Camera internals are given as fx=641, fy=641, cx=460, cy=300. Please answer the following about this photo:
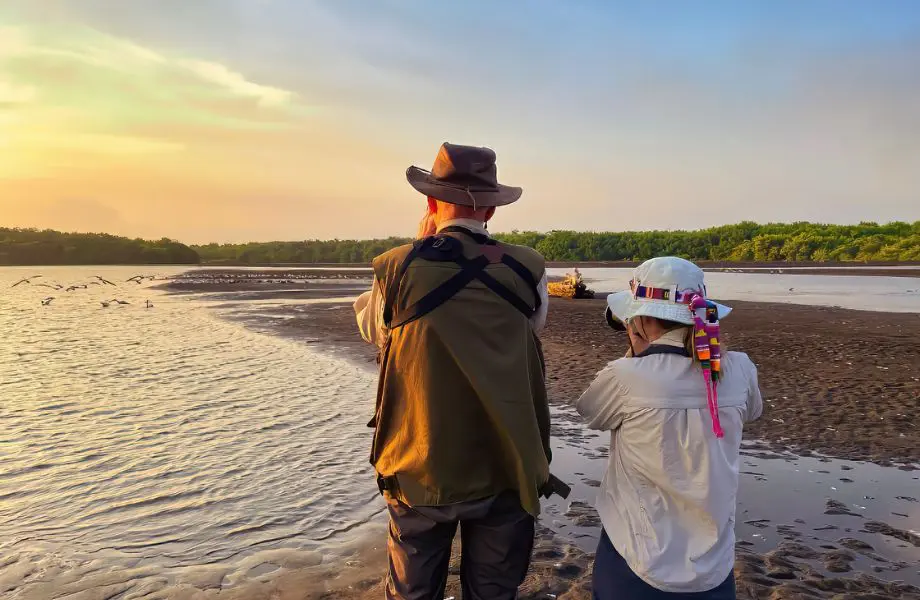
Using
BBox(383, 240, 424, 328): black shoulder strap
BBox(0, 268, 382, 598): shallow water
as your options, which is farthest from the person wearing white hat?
BBox(0, 268, 382, 598): shallow water

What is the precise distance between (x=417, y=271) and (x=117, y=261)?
126391mm

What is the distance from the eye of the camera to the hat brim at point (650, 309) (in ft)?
7.66

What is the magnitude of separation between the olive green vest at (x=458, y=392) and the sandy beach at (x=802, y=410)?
2.11 meters

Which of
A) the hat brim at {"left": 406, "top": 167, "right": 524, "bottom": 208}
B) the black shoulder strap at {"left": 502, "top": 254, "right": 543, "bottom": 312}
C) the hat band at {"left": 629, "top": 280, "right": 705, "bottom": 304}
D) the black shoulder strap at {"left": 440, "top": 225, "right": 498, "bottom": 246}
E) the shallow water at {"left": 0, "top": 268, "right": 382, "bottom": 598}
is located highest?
the hat brim at {"left": 406, "top": 167, "right": 524, "bottom": 208}

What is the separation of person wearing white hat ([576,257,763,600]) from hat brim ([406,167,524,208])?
65 cm

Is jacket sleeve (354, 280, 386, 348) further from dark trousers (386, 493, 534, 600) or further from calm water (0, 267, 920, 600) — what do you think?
calm water (0, 267, 920, 600)

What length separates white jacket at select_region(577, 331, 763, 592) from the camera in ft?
7.40

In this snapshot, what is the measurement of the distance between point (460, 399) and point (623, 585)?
0.90m

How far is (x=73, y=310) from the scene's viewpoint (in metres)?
28.6

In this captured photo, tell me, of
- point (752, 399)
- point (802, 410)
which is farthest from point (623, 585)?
point (802, 410)

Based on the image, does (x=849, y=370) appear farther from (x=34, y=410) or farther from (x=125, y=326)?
(x=125, y=326)

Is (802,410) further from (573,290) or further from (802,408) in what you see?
(573,290)

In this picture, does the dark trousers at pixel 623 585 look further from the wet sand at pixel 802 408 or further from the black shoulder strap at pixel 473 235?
the wet sand at pixel 802 408

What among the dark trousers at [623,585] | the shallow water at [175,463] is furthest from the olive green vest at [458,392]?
the shallow water at [175,463]
